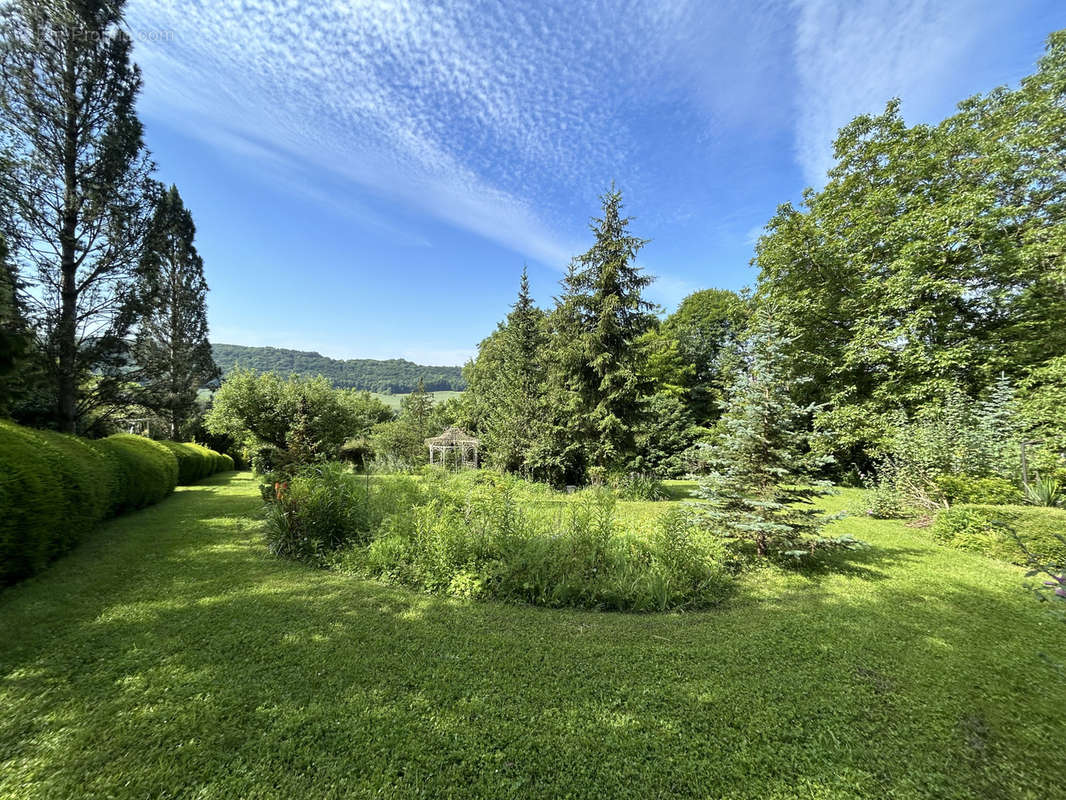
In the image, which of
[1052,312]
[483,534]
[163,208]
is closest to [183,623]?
[483,534]

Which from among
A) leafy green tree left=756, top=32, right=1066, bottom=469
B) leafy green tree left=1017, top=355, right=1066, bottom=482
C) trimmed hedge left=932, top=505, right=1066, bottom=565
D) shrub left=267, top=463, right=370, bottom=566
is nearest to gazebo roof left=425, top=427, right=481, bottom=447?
shrub left=267, top=463, right=370, bottom=566

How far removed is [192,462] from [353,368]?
72635mm

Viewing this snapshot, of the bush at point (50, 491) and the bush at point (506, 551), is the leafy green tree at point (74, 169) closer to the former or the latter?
the bush at point (50, 491)

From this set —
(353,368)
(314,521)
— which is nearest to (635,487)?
(314,521)

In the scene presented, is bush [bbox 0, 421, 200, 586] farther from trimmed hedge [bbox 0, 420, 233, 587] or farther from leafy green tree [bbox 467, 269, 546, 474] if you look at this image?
leafy green tree [bbox 467, 269, 546, 474]

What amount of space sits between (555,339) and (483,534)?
841cm

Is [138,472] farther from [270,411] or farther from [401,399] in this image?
[401,399]

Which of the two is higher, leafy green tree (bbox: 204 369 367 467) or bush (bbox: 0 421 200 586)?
leafy green tree (bbox: 204 369 367 467)

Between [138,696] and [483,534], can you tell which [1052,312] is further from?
[138,696]

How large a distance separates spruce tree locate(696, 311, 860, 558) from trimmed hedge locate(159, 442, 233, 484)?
15369mm

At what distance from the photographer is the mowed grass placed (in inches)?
78.2

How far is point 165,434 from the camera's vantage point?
57.7 ft

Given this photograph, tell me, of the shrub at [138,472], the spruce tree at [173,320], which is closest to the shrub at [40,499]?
the shrub at [138,472]

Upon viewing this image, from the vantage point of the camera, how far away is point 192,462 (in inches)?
529
